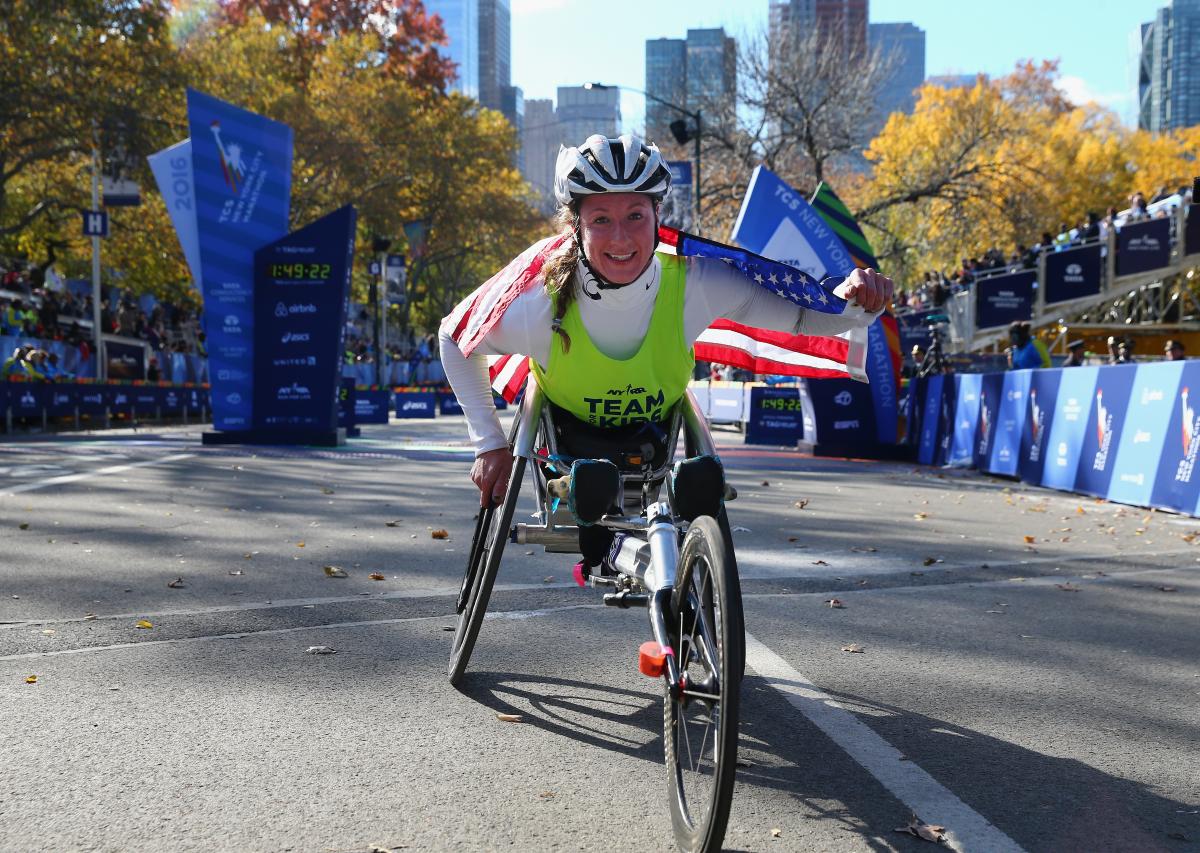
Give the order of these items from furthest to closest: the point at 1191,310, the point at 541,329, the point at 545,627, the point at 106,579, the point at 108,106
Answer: the point at 1191,310, the point at 108,106, the point at 106,579, the point at 545,627, the point at 541,329

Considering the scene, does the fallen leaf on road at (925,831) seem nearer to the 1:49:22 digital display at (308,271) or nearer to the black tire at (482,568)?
the black tire at (482,568)

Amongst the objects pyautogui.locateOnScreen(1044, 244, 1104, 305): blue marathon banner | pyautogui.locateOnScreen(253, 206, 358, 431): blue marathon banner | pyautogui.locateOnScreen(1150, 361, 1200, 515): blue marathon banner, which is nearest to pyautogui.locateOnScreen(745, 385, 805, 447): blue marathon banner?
pyautogui.locateOnScreen(253, 206, 358, 431): blue marathon banner

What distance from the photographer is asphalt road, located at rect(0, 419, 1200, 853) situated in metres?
3.43

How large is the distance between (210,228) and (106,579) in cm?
1395

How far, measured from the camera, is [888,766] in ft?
12.8

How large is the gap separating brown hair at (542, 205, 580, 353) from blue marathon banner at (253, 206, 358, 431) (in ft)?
54.6

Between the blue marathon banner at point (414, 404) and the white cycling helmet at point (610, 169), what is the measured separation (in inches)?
1432

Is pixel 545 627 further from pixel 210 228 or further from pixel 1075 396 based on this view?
pixel 210 228

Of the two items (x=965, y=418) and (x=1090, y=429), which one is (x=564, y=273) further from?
(x=965, y=418)

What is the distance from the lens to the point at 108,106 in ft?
90.3

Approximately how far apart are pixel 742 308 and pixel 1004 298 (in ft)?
93.7

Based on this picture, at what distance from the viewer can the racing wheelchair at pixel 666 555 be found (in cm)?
299

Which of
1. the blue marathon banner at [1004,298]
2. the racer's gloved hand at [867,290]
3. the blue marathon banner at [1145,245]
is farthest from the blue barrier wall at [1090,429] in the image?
the blue marathon banner at [1004,298]

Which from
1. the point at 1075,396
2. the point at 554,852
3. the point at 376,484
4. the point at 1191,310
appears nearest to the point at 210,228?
the point at 376,484
